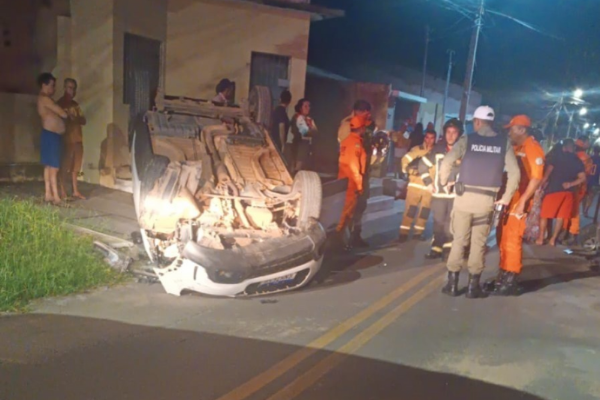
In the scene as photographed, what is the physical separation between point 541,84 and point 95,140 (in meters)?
40.5

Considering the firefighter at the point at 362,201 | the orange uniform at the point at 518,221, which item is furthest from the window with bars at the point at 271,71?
the orange uniform at the point at 518,221

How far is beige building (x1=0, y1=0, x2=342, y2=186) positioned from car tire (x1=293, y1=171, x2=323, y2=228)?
480cm

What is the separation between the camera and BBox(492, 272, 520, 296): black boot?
20.2 feet

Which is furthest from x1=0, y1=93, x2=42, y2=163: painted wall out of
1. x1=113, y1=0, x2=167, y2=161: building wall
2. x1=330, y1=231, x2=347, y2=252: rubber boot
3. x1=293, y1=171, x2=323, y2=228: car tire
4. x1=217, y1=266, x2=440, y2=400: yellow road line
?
x1=217, y1=266, x2=440, y2=400: yellow road line

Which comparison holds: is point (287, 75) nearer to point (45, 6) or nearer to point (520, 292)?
point (45, 6)

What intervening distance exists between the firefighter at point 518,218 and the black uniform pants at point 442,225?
1309mm

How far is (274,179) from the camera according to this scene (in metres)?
6.52

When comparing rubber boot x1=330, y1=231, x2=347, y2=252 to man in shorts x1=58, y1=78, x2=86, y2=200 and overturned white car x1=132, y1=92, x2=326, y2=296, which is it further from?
man in shorts x1=58, y1=78, x2=86, y2=200

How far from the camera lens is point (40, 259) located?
542 cm

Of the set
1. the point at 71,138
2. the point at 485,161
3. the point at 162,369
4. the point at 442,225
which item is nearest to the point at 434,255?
the point at 442,225

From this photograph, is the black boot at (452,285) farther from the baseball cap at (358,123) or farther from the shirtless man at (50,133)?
the shirtless man at (50,133)

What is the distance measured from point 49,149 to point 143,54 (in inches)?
144

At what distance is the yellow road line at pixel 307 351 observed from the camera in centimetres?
354

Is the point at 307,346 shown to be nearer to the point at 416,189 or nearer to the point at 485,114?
the point at 485,114
